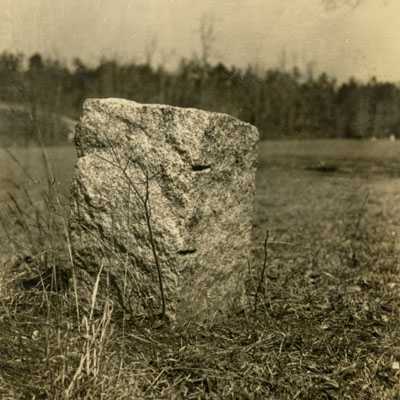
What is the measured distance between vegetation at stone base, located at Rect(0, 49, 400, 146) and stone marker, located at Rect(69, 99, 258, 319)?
2.01 m

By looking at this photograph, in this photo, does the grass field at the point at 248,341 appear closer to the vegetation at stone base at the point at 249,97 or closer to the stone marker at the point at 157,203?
the stone marker at the point at 157,203

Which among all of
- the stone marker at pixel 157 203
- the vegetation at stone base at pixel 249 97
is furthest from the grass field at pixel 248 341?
the vegetation at stone base at pixel 249 97

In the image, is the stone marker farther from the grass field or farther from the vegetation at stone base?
the vegetation at stone base

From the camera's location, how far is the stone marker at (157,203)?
6.31 ft

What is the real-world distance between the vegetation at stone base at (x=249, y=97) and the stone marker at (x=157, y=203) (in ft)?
6.59

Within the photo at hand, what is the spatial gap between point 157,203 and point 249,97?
3.40m

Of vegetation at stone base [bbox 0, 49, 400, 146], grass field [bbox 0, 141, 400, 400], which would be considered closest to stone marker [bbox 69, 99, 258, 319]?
grass field [bbox 0, 141, 400, 400]

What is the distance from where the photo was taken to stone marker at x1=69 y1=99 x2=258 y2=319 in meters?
1.92

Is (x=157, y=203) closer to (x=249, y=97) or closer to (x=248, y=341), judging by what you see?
(x=248, y=341)

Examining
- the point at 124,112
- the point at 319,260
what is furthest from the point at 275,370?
the point at 319,260

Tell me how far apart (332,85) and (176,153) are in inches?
131

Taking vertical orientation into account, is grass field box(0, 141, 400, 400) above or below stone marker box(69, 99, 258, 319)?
below

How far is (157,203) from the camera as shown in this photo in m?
1.95

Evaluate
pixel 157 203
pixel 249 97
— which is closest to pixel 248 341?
pixel 157 203
